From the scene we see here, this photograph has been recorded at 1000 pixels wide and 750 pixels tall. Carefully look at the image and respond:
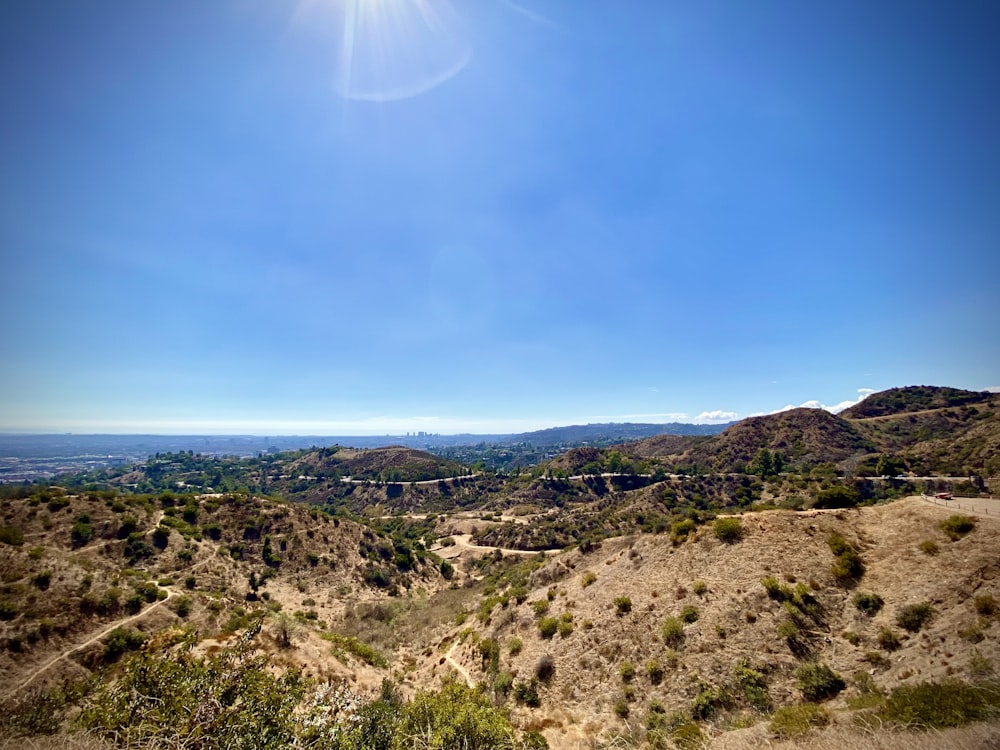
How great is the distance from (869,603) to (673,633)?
9646 mm

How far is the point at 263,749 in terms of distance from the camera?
9188 millimetres

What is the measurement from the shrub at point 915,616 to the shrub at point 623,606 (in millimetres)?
12839

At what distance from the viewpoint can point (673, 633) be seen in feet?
69.1

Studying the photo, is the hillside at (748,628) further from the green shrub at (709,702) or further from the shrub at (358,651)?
the shrub at (358,651)

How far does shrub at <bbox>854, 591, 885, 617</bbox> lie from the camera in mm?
18625

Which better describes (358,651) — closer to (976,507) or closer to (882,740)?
(882,740)

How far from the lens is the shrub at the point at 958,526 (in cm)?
1970

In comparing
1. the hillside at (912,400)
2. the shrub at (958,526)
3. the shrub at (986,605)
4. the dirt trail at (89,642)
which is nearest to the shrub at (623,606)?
the shrub at (986,605)

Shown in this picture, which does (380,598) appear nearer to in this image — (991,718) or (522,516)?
(991,718)

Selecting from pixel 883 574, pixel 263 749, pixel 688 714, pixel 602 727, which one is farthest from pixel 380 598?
pixel 883 574

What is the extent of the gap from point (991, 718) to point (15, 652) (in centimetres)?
3880

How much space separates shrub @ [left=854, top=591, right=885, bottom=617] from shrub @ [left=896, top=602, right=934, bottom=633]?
1.24 meters

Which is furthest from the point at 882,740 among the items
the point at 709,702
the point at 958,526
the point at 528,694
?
the point at 958,526

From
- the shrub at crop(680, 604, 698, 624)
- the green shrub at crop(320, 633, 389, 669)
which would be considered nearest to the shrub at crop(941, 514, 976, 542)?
the shrub at crop(680, 604, 698, 624)
